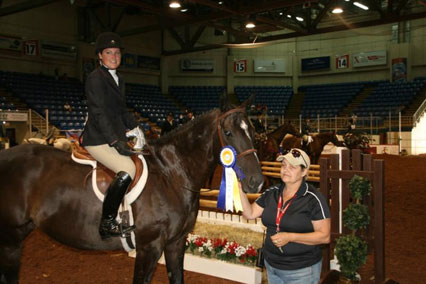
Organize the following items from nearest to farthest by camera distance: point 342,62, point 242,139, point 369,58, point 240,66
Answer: point 242,139 < point 369,58 < point 342,62 < point 240,66

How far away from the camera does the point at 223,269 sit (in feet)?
15.0

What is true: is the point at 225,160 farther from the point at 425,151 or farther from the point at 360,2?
the point at 360,2

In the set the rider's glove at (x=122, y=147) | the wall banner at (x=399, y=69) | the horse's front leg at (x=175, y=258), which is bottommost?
the horse's front leg at (x=175, y=258)

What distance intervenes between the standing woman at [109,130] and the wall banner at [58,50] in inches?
854

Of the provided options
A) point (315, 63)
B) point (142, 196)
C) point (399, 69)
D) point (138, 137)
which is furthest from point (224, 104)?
point (315, 63)

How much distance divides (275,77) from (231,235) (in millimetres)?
27498

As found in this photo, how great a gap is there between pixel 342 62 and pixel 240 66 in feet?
25.9

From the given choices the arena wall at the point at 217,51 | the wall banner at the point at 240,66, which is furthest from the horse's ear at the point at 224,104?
the wall banner at the point at 240,66

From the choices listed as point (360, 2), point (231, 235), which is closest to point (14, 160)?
point (231, 235)

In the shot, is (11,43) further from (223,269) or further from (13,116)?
(223,269)

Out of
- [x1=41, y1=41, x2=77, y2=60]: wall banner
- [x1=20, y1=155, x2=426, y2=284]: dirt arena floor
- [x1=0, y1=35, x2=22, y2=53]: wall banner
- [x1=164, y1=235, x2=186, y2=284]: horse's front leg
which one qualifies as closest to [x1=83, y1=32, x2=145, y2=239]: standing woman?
[x1=164, y1=235, x2=186, y2=284]: horse's front leg

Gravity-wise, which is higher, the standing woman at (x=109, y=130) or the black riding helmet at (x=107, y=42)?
the black riding helmet at (x=107, y=42)

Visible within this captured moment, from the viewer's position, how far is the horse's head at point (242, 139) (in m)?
2.86

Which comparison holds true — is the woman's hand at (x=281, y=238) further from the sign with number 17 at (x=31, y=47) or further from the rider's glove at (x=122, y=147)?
the sign with number 17 at (x=31, y=47)
